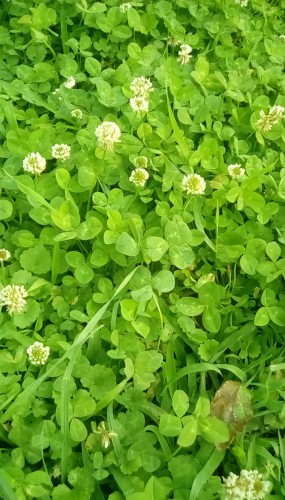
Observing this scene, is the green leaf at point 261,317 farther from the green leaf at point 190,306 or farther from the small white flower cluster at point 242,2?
the small white flower cluster at point 242,2

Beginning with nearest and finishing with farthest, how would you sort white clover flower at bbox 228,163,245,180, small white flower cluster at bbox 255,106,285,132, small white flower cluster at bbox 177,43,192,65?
1. white clover flower at bbox 228,163,245,180
2. small white flower cluster at bbox 255,106,285,132
3. small white flower cluster at bbox 177,43,192,65

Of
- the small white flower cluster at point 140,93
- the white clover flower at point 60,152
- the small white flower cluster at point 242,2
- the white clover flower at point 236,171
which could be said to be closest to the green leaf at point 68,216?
the white clover flower at point 60,152

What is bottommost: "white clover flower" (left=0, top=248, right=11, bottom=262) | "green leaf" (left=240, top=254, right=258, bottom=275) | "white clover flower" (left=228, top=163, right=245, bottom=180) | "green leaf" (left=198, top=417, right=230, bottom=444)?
"green leaf" (left=198, top=417, right=230, bottom=444)

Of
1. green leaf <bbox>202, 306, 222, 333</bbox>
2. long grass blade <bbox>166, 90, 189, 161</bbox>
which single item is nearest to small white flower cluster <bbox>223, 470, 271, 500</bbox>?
green leaf <bbox>202, 306, 222, 333</bbox>

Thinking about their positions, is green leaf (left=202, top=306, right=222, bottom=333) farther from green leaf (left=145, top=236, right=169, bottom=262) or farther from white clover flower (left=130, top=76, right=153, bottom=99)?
white clover flower (left=130, top=76, right=153, bottom=99)

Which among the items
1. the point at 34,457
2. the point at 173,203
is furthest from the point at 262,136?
the point at 34,457

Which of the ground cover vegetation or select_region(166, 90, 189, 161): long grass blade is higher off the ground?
select_region(166, 90, 189, 161): long grass blade

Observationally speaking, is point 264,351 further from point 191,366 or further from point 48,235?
point 48,235

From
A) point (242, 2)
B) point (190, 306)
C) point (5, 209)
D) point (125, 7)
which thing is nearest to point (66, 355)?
point (190, 306)
